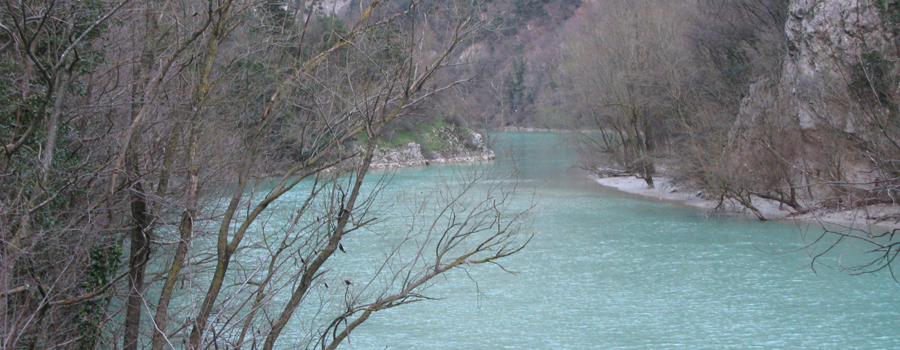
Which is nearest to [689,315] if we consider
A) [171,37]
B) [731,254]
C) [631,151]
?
[731,254]

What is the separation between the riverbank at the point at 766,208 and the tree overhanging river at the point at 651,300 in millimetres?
998

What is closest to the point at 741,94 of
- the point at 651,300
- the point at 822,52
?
the point at 822,52

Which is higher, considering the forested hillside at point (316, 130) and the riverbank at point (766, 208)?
the forested hillside at point (316, 130)

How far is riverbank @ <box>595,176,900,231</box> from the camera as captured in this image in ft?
46.4

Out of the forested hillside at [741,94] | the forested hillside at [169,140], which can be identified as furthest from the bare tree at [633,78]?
the forested hillside at [169,140]

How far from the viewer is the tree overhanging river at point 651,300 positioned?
8773 millimetres

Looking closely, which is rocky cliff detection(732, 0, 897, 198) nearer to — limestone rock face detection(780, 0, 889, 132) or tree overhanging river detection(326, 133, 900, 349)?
limestone rock face detection(780, 0, 889, 132)

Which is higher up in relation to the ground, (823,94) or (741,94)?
(741,94)

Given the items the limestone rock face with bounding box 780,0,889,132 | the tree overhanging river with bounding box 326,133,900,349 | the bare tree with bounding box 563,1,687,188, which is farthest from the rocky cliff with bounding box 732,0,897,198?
the bare tree with bounding box 563,1,687,188

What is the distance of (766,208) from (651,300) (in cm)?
863

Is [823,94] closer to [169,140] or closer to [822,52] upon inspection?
[822,52]

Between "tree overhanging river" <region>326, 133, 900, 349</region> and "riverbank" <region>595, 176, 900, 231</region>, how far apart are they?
998 millimetres

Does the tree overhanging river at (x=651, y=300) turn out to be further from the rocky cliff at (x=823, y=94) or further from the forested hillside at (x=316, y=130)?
the rocky cliff at (x=823, y=94)

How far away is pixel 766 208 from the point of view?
56.9ft
